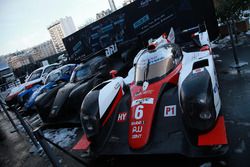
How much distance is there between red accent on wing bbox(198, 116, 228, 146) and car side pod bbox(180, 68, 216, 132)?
2.3 inches

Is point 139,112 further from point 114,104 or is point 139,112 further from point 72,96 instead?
point 72,96

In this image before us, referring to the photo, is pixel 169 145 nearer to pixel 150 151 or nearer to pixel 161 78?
pixel 150 151

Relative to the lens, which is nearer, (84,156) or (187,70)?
(187,70)

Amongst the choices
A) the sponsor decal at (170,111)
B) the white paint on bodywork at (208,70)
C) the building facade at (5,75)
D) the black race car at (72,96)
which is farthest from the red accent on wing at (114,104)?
the building facade at (5,75)

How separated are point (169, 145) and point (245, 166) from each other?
81 cm

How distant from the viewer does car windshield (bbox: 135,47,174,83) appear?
3.19 meters

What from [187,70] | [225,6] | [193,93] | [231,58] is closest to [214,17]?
[225,6]

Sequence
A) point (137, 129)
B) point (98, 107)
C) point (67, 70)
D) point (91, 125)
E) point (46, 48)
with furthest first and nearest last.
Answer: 1. point (46, 48)
2. point (67, 70)
3. point (98, 107)
4. point (91, 125)
5. point (137, 129)

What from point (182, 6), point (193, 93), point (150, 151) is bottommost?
point (150, 151)

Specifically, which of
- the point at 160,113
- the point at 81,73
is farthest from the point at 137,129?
the point at 81,73

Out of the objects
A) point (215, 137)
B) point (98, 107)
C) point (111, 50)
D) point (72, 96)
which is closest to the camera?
point (215, 137)

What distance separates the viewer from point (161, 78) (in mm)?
3068

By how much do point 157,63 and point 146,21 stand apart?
553 cm

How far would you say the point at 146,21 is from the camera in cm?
830
